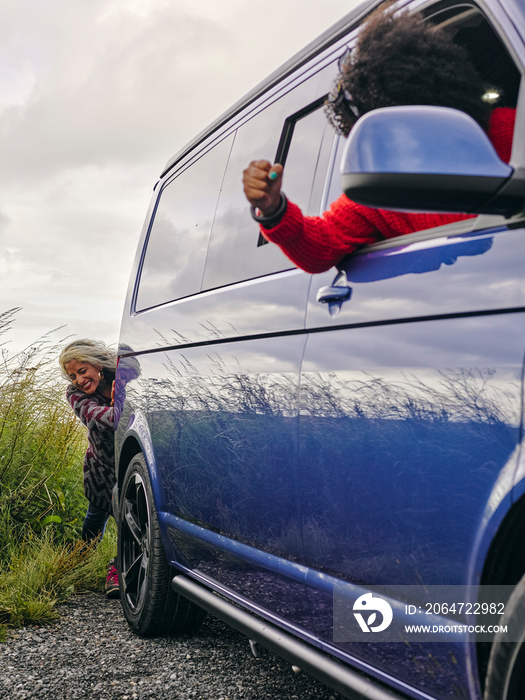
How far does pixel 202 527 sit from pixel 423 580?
132 cm

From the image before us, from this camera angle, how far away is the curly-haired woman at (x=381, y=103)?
178cm

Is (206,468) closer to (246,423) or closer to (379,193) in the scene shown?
(246,423)

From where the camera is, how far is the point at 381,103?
6.01 feet

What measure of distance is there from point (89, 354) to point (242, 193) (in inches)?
111

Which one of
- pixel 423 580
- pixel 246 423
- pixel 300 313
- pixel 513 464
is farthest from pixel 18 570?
pixel 513 464

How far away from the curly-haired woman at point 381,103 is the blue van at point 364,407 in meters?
0.06

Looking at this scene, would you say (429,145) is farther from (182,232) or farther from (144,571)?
(144,571)

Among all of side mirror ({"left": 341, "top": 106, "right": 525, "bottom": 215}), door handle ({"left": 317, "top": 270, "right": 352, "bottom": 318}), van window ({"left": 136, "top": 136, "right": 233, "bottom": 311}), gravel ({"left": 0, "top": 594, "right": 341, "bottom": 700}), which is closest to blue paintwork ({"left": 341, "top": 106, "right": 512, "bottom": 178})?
side mirror ({"left": 341, "top": 106, "right": 525, "bottom": 215})

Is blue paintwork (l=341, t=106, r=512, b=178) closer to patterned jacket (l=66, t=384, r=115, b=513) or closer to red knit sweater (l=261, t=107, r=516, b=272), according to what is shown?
red knit sweater (l=261, t=107, r=516, b=272)

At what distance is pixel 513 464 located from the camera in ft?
4.52

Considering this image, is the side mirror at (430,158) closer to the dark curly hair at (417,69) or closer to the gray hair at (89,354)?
the dark curly hair at (417,69)

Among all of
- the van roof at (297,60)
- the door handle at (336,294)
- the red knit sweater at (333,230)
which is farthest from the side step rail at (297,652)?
the van roof at (297,60)

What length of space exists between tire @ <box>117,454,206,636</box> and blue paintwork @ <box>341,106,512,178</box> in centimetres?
235

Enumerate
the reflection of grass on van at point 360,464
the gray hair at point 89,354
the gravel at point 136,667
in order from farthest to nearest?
1. the gray hair at point 89,354
2. the gravel at point 136,667
3. the reflection of grass on van at point 360,464
